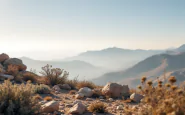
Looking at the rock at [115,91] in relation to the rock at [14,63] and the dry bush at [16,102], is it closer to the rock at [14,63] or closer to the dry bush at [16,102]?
the dry bush at [16,102]

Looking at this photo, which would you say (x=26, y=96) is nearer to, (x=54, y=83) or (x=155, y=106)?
(x=155, y=106)

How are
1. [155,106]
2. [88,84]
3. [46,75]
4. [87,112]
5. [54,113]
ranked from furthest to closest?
[46,75], [88,84], [87,112], [54,113], [155,106]

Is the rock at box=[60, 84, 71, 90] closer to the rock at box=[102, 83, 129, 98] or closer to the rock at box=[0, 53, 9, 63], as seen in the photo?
the rock at box=[102, 83, 129, 98]

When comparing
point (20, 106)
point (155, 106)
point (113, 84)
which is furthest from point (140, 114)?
point (113, 84)

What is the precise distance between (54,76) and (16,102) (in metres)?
8.09

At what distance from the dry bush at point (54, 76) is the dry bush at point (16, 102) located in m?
7.57

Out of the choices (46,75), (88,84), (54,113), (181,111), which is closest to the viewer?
(181,111)

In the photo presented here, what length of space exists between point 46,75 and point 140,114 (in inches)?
424

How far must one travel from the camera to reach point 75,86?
13.9m

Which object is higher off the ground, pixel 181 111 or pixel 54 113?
pixel 181 111

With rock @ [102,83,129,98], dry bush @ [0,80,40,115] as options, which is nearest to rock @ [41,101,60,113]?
dry bush @ [0,80,40,115]

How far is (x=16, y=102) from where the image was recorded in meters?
6.16

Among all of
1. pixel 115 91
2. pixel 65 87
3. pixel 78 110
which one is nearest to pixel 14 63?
pixel 65 87

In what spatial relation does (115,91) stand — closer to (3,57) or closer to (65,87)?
(65,87)
